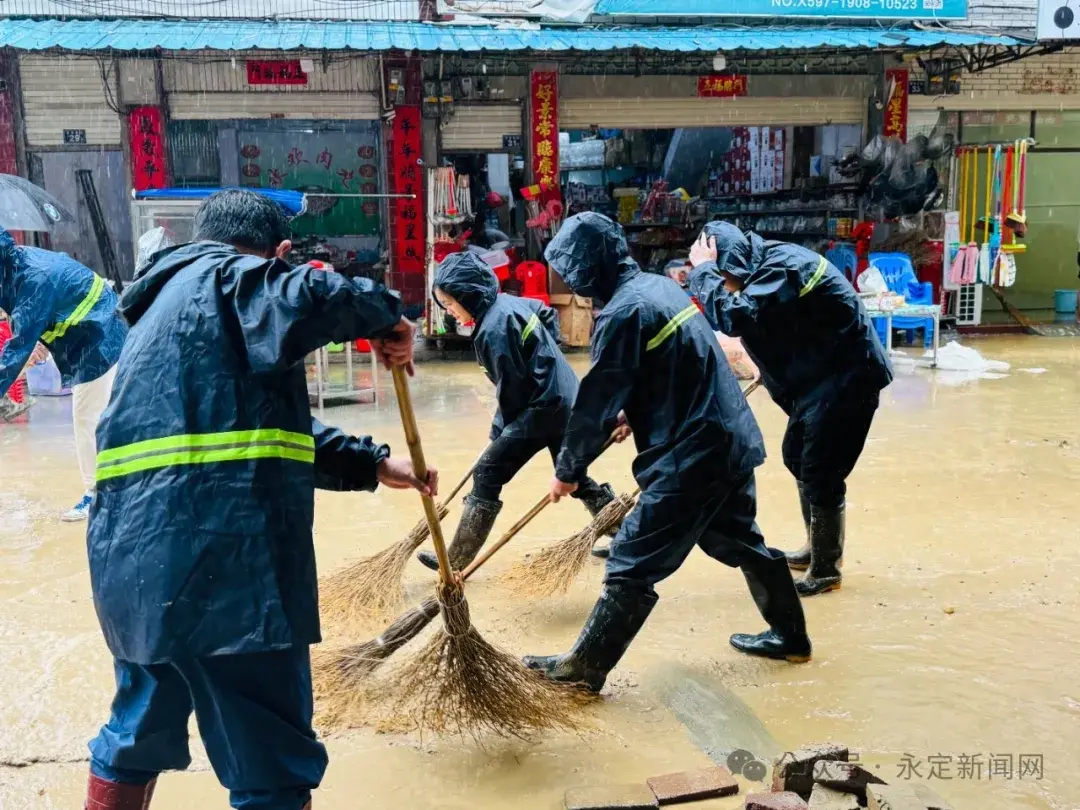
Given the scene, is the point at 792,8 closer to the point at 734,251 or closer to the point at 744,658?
the point at 734,251

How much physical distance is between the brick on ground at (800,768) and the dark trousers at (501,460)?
1950mm

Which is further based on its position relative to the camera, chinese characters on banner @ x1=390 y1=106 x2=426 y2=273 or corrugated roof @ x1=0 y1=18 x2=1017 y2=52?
chinese characters on banner @ x1=390 y1=106 x2=426 y2=273

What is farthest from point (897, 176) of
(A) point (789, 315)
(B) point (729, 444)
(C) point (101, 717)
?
(C) point (101, 717)

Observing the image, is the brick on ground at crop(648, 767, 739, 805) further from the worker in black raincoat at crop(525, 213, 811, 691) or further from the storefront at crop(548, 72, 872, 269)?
the storefront at crop(548, 72, 872, 269)

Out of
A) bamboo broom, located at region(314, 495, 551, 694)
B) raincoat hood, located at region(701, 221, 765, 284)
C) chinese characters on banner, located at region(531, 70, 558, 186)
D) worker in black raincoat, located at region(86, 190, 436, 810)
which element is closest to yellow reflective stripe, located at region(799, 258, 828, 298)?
raincoat hood, located at region(701, 221, 765, 284)

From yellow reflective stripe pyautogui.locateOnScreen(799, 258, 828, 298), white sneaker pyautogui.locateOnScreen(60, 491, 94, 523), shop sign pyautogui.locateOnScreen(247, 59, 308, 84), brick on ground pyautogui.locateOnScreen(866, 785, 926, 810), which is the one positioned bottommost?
white sneaker pyautogui.locateOnScreen(60, 491, 94, 523)

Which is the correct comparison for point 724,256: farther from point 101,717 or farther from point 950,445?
point 950,445

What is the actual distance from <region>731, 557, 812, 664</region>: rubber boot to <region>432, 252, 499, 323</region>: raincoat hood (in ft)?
5.63

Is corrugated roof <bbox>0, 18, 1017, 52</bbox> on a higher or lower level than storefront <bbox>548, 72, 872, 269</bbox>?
higher

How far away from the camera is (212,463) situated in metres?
2.15

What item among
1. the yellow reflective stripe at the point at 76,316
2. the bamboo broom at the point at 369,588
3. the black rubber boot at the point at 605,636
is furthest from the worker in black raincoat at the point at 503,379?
the yellow reflective stripe at the point at 76,316

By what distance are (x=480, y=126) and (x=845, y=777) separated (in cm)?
1077

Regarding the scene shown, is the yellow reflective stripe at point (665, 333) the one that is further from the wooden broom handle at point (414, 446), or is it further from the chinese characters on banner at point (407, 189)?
the chinese characters on banner at point (407, 189)

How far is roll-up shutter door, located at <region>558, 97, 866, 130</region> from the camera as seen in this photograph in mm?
12547
